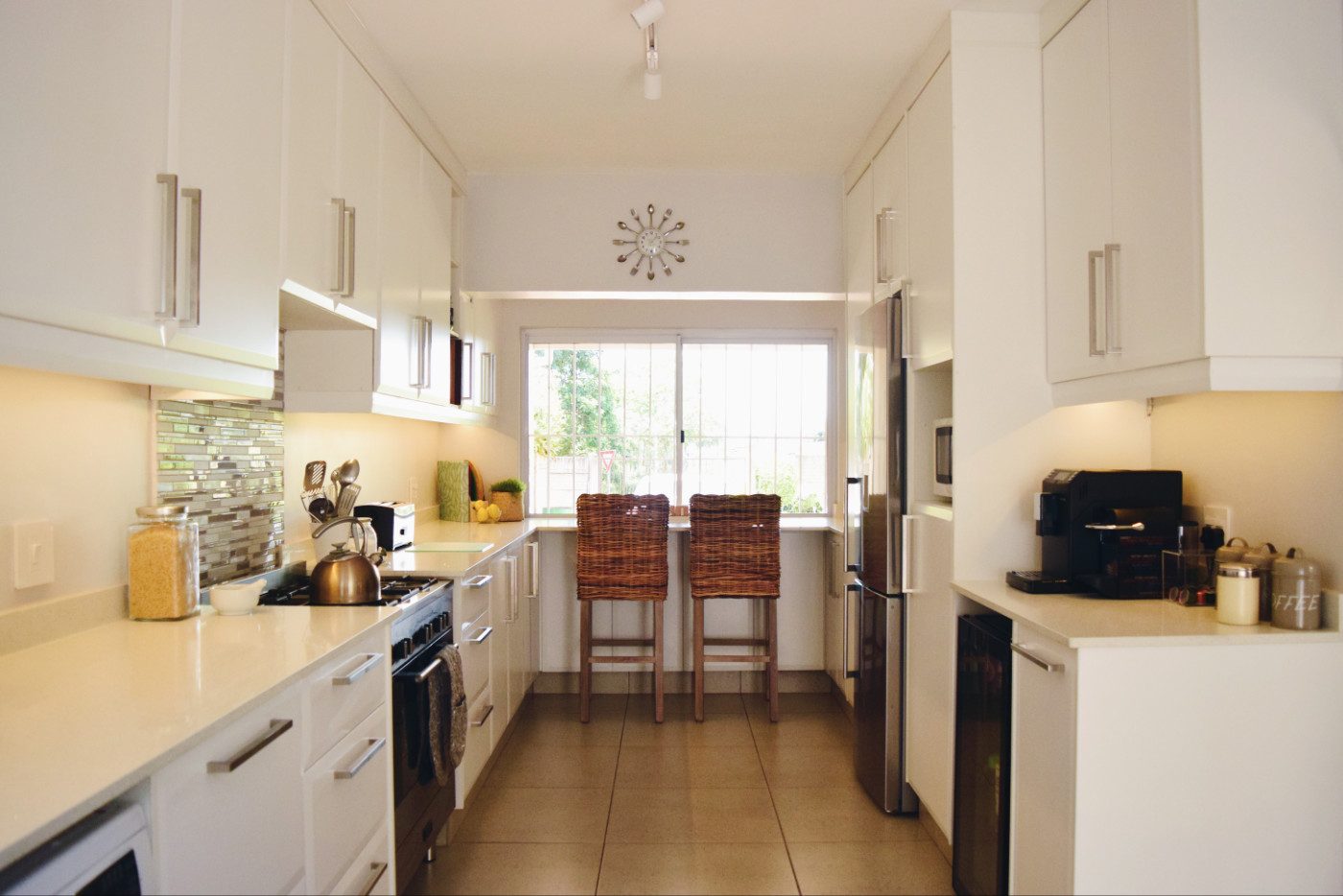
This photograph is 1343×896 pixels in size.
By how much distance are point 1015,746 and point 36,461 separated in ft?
7.28

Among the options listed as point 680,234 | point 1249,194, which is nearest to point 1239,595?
point 1249,194

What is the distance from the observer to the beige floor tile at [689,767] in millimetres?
3031

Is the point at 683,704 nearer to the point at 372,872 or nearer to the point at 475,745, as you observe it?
the point at 475,745

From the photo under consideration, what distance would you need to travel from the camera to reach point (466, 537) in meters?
3.42

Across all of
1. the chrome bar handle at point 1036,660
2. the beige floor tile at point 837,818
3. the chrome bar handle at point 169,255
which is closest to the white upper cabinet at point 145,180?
the chrome bar handle at point 169,255

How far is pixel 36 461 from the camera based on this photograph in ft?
5.25

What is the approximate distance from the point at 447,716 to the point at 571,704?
189cm

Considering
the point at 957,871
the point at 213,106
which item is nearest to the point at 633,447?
the point at 957,871

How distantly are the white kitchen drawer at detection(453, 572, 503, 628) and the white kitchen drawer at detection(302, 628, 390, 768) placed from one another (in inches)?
25.8

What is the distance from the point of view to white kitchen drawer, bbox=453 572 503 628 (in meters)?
2.56

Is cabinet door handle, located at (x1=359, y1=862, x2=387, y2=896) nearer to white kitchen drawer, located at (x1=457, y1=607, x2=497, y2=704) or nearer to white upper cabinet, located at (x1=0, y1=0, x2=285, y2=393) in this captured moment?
white kitchen drawer, located at (x1=457, y1=607, x2=497, y2=704)

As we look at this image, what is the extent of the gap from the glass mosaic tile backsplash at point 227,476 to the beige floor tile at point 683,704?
6.64ft

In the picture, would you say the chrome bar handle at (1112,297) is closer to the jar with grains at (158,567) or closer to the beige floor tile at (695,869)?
the beige floor tile at (695,869)

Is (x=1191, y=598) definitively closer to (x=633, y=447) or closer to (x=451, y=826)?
(x=451, y=826)
